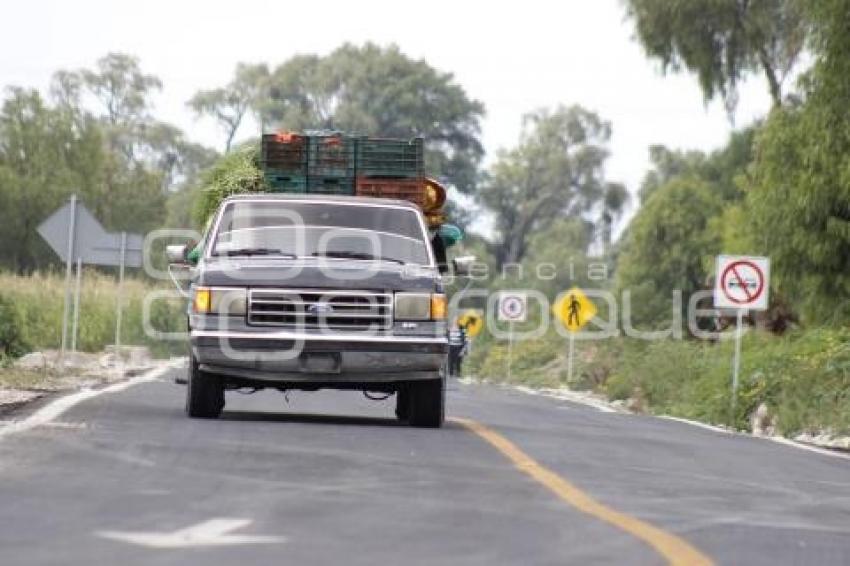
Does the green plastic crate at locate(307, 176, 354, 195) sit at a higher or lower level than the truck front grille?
higher

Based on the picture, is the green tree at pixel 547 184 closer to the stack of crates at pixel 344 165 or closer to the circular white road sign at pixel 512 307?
the circular white road sign at pixel 512 307

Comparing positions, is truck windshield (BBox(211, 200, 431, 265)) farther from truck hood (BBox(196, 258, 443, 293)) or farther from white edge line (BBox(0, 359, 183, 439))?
white edge line (BBox(0, 359, 183, 439))

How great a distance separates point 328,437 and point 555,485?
12.0ft

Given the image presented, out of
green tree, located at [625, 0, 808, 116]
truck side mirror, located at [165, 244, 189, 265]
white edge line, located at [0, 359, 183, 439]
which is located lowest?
white edge line, located at [0, 359, 183, 439]

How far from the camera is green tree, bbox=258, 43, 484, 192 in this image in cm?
10062

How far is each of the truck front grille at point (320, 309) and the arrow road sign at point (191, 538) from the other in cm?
771

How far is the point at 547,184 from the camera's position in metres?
110

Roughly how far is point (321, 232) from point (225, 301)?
4.72 feet

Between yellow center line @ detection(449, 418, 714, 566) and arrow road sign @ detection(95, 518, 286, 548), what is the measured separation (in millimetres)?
1602

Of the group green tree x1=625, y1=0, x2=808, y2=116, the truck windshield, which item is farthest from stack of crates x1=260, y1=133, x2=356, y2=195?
green tree x1=625, y1=0, x2=808, y2=116

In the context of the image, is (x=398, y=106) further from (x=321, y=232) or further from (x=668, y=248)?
(x=321, y=232)

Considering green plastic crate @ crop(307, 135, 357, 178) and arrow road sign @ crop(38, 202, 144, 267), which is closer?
green plastic crate @ crop(307, 135, 357, 178)

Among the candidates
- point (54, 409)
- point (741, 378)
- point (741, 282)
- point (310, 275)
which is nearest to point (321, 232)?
point (310, 275)

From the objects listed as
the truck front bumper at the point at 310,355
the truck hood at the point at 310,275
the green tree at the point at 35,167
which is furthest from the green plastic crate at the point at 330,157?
the green tree at the point at 35,167
